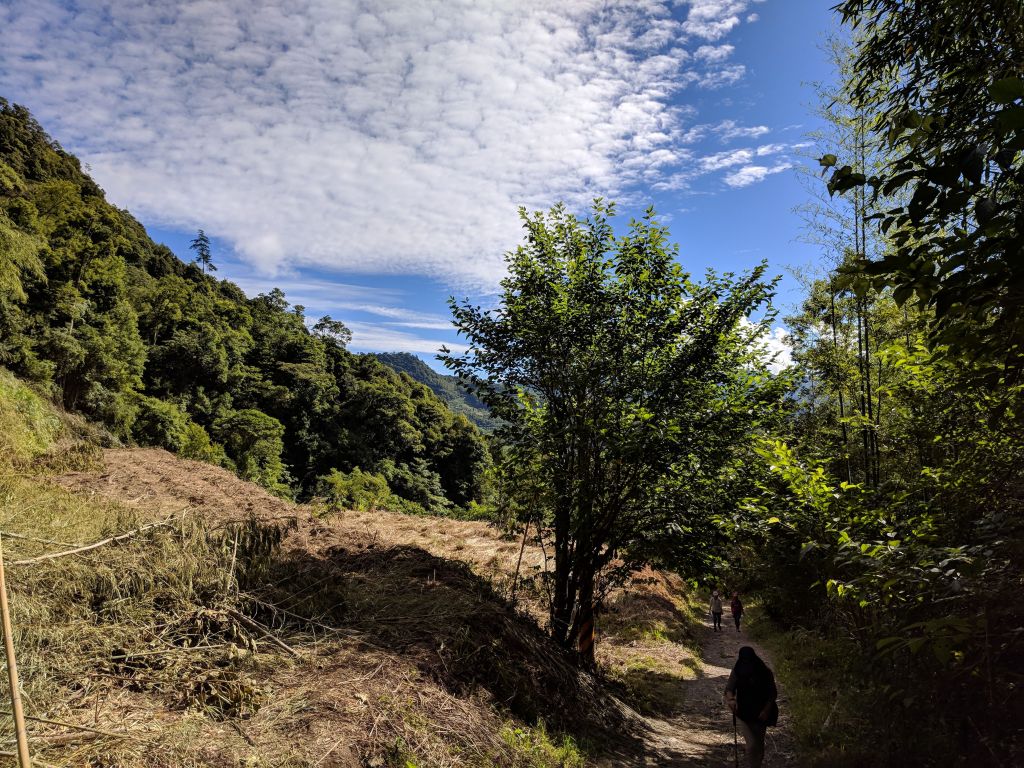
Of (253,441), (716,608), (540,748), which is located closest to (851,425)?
(540,748)

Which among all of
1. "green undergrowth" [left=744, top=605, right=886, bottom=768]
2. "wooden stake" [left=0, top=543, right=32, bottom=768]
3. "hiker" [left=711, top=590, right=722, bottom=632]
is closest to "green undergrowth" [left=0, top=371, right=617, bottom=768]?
"wooden stake" [left=0, top=543, right=32, bottom=768]

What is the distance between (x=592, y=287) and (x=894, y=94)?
4.15 meters

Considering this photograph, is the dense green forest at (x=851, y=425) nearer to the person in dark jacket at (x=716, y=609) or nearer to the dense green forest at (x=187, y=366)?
the person in dark jacket at (x=716, y=609)

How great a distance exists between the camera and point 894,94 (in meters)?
3.60

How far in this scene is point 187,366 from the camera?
42594mm

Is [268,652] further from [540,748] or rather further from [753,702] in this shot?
[753,702]

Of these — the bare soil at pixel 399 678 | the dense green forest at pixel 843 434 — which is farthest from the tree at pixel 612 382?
the bare soil at pixel 399 678

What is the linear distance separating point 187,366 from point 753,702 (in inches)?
1901

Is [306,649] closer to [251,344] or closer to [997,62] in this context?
[997,62]

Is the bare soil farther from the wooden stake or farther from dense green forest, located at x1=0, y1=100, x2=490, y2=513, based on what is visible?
dense green forest, located at x1=0, y1=100, x2=490, y2=513

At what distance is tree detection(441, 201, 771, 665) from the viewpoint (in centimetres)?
697

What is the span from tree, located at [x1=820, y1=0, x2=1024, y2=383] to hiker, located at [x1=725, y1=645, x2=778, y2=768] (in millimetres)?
3773

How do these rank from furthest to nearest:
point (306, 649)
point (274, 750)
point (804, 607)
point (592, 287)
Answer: point (804, 607) < point (592, 287) < point (306, 649) < point (274, 750)

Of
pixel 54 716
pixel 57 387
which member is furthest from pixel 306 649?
pixel 57 387
